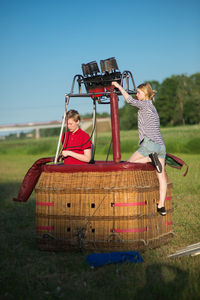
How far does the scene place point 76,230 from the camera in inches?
176

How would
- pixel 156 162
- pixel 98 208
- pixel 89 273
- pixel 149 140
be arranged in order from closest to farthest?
pixel 89 273 < pixel 98 208 < pixel 156 162 < pixel 149 140

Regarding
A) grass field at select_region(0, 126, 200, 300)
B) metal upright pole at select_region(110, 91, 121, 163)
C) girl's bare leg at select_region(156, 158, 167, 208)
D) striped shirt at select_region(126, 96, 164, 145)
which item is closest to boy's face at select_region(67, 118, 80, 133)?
metal upright pole at select_region(110, 91, 121, 163)

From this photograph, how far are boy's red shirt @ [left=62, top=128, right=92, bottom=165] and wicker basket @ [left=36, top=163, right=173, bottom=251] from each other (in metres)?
0.60

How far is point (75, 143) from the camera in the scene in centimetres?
529

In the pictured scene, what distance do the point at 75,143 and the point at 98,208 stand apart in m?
1.17

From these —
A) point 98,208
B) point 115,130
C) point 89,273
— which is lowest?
point 89,273

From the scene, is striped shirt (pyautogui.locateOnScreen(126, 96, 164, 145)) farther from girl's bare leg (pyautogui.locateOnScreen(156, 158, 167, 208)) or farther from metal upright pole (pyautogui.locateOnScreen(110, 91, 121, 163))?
girl's bare leg (pyautogui.locateOnScreen(156, 158, 167, 208))

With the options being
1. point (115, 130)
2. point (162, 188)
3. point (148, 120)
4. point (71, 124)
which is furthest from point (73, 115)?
point (162, 188)

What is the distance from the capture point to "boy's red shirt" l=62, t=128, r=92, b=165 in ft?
17.2

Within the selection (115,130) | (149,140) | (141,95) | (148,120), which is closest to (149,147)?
(149,140)

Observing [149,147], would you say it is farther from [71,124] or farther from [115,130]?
[71,124]

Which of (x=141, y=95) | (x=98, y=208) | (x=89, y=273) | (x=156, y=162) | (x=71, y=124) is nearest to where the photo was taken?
(x=89, y=273)

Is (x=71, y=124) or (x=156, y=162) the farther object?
(x=71, y=124)

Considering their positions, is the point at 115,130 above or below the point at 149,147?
above
